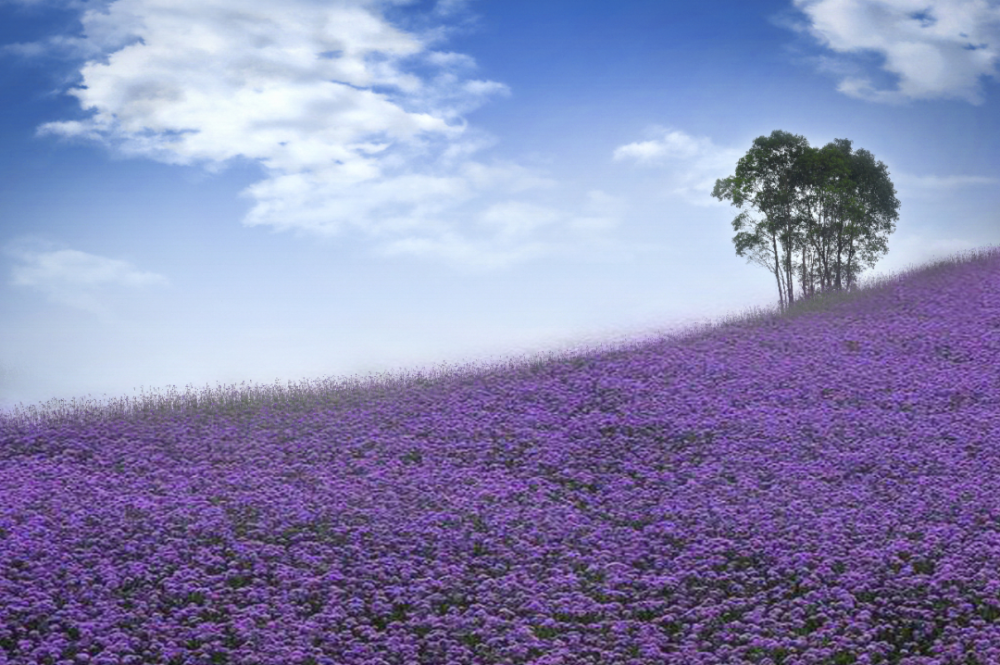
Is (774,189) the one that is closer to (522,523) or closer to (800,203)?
(800,203)

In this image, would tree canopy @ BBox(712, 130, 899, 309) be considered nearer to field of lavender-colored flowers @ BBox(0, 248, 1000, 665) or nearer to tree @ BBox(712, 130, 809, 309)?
tree @ BBox(712, 130, 809, 309)

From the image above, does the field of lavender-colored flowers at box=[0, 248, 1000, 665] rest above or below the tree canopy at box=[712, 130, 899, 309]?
below

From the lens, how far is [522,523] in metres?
10.9

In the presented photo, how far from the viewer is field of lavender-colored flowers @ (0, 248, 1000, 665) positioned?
859 centimetres

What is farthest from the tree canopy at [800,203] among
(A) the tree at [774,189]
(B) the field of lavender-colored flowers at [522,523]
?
(B) the field of lavender-colored flowers at [522,523]

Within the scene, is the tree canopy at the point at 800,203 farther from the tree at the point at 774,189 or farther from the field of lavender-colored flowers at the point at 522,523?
the field of lavender-colored flowers at the point at 522,523

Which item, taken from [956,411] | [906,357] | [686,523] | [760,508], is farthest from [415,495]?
[906,357]

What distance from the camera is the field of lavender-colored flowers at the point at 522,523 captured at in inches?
338

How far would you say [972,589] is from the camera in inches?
366

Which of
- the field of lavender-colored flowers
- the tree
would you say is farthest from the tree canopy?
the field of lavender-colored flowers

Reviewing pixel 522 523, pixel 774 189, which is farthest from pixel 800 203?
pixel 522 523

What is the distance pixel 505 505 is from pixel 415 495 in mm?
1172

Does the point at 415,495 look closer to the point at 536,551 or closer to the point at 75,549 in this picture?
the point at 536,551

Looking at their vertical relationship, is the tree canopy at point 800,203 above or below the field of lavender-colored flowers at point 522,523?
above
